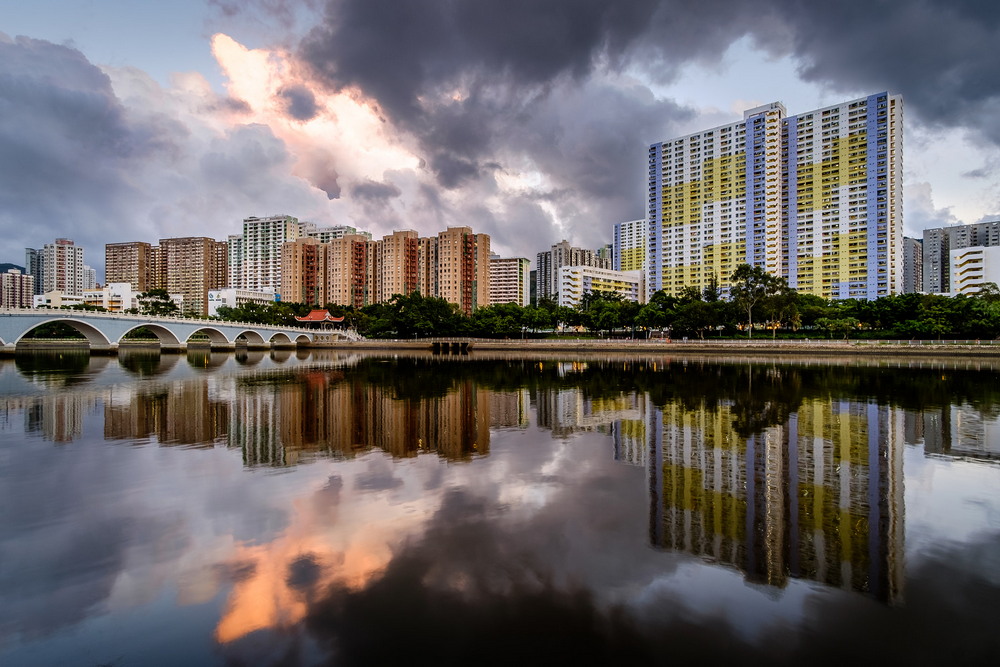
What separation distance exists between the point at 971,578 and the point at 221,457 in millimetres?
14173

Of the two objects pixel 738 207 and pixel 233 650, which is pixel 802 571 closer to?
pixel 233 650

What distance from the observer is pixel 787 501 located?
8.88 m

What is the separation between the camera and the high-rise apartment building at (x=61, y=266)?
191250 millimetres

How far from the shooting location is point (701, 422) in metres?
16.4

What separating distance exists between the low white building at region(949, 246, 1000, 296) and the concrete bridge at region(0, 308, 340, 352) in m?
124

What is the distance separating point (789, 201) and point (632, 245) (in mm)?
80877

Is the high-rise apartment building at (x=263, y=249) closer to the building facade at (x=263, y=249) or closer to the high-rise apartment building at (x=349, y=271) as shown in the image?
the building facade at (x=263, y=249)

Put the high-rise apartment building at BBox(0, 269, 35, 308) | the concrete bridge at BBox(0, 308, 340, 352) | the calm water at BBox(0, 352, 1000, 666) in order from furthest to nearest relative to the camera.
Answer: the high-rise apartment building at BBox(0, 269, 35, 308) < the concrete bridge at BBox(0, 308, 340, 352) < the calm water at BBox(0, 352, 1000, 666)

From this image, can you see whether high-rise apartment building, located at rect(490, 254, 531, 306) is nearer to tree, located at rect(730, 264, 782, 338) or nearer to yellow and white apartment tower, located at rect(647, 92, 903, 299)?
yellow and white apartment tower, located at rect(647, 92, 903, 299)

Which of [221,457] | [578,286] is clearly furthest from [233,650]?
[578,286]

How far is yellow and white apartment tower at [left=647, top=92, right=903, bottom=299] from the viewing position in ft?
306

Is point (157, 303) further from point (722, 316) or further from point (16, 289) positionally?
point (16, 289)

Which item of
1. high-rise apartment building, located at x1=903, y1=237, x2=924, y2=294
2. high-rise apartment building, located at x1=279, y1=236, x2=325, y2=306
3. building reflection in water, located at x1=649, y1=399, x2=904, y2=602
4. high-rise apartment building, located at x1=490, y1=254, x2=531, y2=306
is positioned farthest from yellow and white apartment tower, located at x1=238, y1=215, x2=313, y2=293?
high-rise apartment building, located at x1=903, y1=237, x2=924, y2=294

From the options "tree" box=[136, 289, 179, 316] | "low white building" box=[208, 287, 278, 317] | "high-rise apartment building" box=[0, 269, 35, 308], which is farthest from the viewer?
"high-rise apartment building" box=[0, 269, 35, 308]
